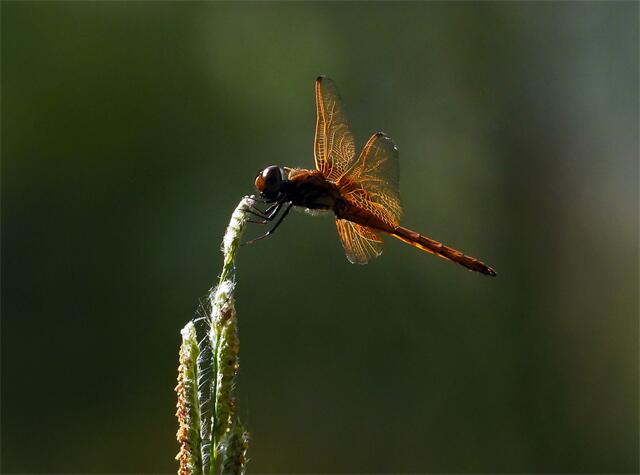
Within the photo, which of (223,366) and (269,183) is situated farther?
(269,183)

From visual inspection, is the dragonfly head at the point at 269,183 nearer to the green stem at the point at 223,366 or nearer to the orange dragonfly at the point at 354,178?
the orange dragonfly at the point at 354,178

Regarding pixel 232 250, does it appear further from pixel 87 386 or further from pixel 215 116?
pixel 215 116

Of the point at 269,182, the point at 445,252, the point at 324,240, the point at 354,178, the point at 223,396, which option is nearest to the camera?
the point at 223,396

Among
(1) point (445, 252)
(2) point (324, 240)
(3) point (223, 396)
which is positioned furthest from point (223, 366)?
(2) point (324, 240)

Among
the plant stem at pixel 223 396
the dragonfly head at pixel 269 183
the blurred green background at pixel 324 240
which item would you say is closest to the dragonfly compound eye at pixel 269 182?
the dragonfly head at pixel 269 183

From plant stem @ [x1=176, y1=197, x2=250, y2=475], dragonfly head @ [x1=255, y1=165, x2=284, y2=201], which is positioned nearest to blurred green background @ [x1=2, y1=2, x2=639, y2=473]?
dragonfly head @ [x1=255, y1=165, x2=284, y2=201]

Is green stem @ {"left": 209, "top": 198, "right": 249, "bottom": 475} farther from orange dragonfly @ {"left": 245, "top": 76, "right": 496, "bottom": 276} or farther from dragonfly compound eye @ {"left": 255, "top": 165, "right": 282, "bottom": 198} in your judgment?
orange dragonfly @ {"left": 245, "top": 76, "right": 496, "bottom": 276}

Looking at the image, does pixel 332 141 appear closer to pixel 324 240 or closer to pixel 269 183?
pixel 269 183

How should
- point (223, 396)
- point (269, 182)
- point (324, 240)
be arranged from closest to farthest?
point (223, 396) < point (269, 182) < point (324, 240)
